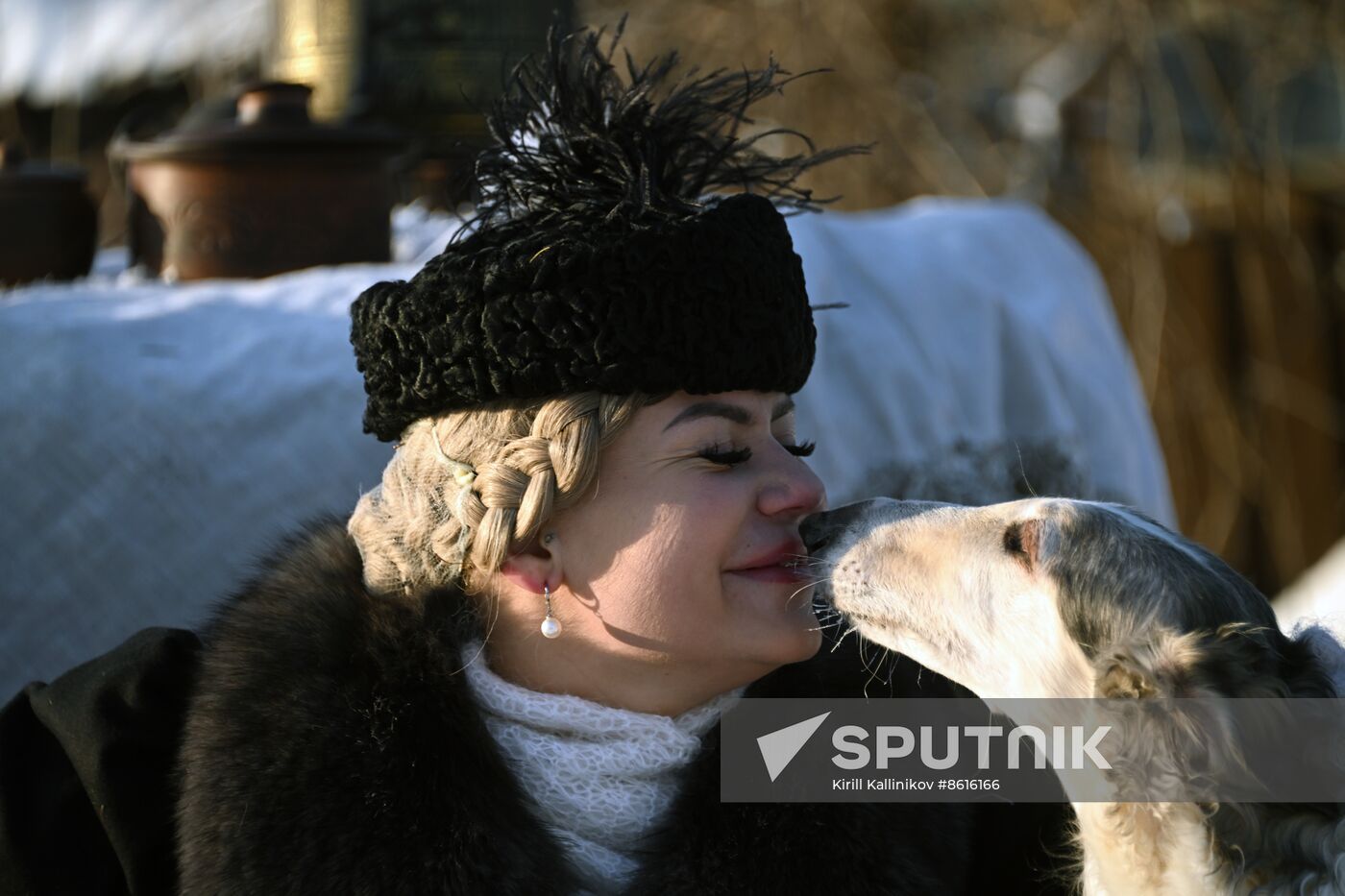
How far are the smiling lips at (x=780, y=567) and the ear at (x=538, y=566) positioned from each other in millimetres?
257

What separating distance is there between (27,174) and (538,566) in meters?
2.53

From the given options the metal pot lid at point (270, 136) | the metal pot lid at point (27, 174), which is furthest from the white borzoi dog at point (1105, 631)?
the metal pot lid at point (27, 174)

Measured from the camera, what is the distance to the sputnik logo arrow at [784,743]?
6.83 feet

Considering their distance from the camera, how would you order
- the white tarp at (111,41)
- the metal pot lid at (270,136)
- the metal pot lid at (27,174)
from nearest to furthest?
1. the metal pot lid at (270,136)
2. the metal pot lid at (27,174)
3. the white tarp at (111,41)

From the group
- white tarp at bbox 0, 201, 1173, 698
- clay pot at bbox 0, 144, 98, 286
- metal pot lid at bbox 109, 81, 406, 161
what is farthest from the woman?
clay pot at bbox 0, 144, 98, 286

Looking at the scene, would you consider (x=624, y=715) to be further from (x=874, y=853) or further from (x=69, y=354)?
(x=69, y=354)

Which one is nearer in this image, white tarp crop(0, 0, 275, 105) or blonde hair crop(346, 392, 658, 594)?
blonde hair crop(346, 392, 658, 594)

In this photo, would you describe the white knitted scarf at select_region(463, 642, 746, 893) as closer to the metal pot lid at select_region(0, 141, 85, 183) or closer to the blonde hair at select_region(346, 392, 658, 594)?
the blonde hair at select_region(346, 392, 658, 594)

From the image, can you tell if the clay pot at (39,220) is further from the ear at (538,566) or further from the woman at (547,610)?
the ear at (538,566)

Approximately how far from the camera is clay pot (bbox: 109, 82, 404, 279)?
3.67 meters

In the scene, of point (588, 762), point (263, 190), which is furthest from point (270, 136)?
point (588, 762)

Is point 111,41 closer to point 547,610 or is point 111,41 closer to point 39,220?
point 39,220

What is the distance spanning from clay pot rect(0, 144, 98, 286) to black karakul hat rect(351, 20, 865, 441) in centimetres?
209

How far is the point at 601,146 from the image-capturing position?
2111 millimetres
